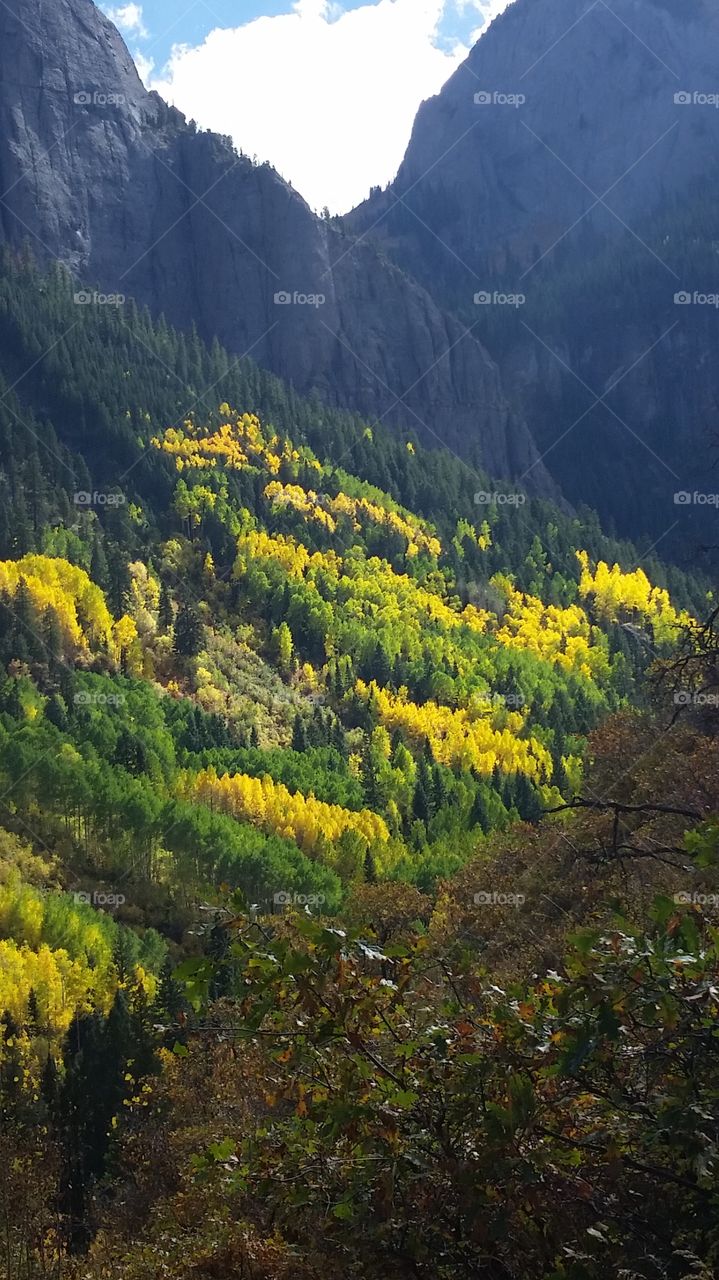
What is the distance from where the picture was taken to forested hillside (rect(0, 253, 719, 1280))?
21.1 ft

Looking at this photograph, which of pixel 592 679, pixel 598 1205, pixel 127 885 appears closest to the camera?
pixel 598 1205

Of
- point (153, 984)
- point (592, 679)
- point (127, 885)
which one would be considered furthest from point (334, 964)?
point (592, 679)

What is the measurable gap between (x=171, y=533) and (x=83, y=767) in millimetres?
73474

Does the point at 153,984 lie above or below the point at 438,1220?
below

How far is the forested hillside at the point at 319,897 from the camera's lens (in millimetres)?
6441

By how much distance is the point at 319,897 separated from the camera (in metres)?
32.1

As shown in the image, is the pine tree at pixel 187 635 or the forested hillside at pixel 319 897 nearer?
the forested hillside at pixel 319 897

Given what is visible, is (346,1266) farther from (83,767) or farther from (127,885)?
(83,767)

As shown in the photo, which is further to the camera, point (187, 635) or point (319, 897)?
point (187, 635)

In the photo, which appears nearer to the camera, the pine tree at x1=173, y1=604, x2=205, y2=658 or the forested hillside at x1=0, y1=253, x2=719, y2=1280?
the forested hillside at x1=0, y1=253, x2=719, y2=1280

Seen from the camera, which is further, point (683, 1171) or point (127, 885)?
point (127, 885)

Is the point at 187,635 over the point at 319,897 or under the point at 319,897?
under

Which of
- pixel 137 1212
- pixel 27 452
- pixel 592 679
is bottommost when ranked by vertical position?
pixel 592 679

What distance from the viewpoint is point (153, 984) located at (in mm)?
79438
